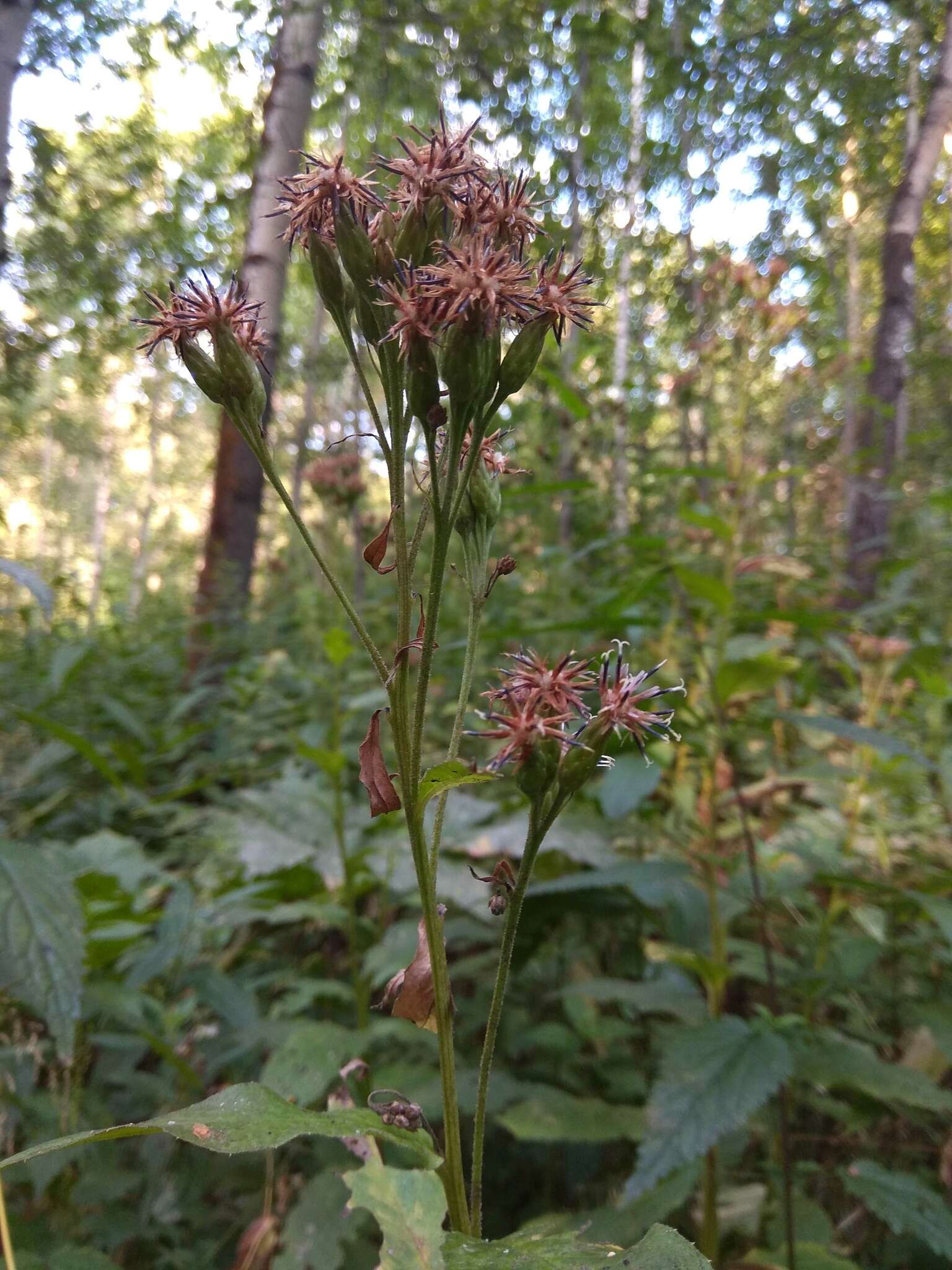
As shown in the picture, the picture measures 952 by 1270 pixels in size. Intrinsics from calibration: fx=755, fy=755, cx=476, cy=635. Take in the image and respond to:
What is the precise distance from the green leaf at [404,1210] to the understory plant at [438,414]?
0.04 meters

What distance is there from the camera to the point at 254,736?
3414 millimetres

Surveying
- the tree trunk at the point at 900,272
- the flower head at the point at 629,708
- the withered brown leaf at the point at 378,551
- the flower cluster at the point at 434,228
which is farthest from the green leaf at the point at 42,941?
the tree trunk at the point at 900,272

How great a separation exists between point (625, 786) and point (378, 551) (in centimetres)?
102

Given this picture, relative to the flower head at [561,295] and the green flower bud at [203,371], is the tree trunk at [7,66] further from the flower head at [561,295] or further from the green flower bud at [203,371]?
the flower head at [561,295]

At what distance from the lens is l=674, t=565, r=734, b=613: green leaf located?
67.4 inches

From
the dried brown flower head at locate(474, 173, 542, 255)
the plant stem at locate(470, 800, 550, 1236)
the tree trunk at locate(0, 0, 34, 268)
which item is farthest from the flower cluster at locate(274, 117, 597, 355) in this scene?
the tree trunk at locate(0, 0, 34, 268)

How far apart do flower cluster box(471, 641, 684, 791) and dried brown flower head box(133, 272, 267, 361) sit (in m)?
0.51

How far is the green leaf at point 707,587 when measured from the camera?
5.62 feet

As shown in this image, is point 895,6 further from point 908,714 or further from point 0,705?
point 0,705

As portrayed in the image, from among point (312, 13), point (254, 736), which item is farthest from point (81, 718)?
point (312, 13)

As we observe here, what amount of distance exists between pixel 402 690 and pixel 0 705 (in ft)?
4.32

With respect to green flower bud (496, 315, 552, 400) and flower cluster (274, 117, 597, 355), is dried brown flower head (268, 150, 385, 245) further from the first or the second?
green flower bud (496, 315, 552, 400)

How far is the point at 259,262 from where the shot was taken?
4.49 metres

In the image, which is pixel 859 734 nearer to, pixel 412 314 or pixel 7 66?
pixel 412 314
